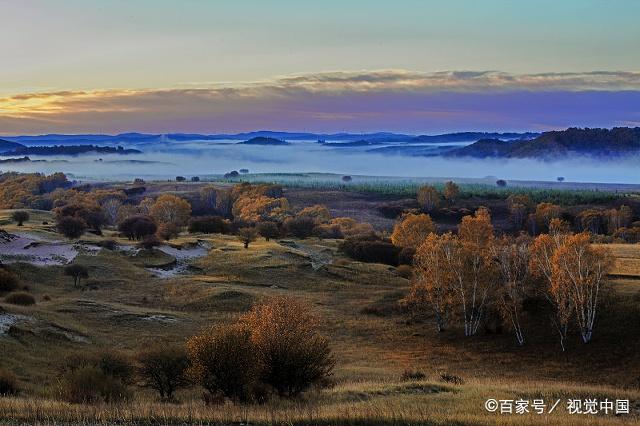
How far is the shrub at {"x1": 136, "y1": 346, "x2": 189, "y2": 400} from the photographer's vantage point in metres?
32.3

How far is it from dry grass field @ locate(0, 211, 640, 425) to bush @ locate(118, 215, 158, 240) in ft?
42.1

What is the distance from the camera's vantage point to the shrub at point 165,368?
32.3 meters

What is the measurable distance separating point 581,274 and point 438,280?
12806mm

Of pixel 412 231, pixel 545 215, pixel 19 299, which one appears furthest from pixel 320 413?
pixel 545 215

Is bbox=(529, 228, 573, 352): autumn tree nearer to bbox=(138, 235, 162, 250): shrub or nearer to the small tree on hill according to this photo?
the small tree on hill

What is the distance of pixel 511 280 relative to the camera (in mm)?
58719

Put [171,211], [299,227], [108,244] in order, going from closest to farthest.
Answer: [108,244] < [299,227] < [171,211]

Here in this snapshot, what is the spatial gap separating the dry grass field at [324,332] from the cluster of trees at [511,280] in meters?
1.80

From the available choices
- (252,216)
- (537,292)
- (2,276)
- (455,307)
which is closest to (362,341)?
(455,307)

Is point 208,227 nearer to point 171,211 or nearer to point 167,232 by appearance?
point 171,211

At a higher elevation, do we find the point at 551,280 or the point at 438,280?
the point at 551,280

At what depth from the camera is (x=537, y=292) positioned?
57312 mm

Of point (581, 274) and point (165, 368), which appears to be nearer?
point (165, 368)

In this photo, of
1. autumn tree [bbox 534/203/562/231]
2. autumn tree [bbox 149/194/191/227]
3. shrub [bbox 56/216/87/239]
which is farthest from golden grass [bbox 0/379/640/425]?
autumn tree [bbox 534/203/562/231]
